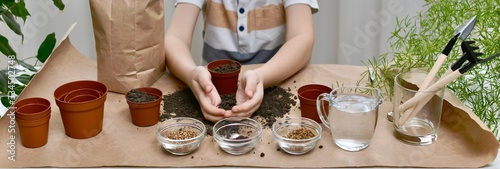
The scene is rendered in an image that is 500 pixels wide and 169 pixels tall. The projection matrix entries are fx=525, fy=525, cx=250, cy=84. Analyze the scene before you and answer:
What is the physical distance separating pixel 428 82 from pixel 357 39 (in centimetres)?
109

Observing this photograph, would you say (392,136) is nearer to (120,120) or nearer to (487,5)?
(487,5)

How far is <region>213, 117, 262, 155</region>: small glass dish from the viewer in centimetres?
90

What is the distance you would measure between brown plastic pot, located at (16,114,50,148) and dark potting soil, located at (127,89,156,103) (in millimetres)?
165

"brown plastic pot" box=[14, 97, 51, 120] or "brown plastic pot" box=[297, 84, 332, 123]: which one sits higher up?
"brown plastic pot" box=[14, 97, 51, 120]

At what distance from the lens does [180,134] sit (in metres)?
0.95

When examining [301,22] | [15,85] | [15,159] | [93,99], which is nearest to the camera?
[15,159]

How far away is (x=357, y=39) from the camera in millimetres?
1989

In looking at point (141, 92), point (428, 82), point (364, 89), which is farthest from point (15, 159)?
Result: point (428, 82)

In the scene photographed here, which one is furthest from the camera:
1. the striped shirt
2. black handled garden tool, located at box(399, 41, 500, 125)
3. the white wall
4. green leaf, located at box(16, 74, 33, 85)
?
the white wall

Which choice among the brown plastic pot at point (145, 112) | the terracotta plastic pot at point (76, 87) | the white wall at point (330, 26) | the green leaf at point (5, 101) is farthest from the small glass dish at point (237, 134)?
the white wall at point (330, 26)

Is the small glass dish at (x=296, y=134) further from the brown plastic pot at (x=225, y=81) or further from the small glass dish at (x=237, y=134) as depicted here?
the brown plastic pot at (x=225, y=81)

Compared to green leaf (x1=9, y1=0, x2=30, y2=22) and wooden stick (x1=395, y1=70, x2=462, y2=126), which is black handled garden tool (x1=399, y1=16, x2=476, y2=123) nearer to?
wooden stick (x1=395, y1=70, x2=462, y2=126)

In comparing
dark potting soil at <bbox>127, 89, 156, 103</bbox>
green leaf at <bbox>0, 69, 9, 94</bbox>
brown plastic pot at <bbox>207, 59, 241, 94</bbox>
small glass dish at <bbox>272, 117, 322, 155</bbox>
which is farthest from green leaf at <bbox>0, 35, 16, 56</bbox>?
small glass dish at <bbox>272, 117, 322, 155</bbox>

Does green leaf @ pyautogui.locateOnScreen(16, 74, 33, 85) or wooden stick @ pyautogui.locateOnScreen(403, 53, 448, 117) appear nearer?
wooden stick @ pyautogui.locateOnScreen(403, 53, 448, 117)
